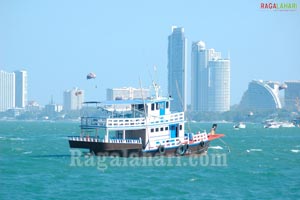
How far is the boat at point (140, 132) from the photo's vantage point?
63750mm

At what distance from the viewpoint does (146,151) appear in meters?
65.4

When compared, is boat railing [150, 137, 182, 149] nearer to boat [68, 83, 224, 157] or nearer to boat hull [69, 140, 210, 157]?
boat [68, 83, 224, 157]

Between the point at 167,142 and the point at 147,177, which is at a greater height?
the point at 167,142

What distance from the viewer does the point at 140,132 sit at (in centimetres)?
6619

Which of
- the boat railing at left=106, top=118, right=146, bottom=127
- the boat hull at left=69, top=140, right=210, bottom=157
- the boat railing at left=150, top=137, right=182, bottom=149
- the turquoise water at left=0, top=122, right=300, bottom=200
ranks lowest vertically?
the turquoise water at left=0, top=122, right=300, bottom=200

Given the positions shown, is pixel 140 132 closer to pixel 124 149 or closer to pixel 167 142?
pixel 167 142

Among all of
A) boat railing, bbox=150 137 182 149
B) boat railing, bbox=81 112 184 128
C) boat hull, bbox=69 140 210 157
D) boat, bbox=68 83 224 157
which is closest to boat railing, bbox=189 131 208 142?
boat, bbox=68 83 224 157

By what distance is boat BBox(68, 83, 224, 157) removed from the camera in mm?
63750

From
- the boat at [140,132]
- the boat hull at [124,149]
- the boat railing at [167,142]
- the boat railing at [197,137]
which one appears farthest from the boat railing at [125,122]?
the boat railing at [197,137]

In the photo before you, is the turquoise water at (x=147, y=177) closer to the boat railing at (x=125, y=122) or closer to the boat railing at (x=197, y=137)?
the boat railing at (x=197, y=137)

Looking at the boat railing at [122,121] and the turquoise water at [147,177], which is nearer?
the turquoise water at [147,177]

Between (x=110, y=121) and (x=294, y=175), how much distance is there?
14695 millimetres

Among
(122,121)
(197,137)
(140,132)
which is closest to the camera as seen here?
(122,121)

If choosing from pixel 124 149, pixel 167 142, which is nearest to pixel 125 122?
pixel 124 149
